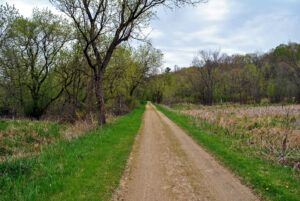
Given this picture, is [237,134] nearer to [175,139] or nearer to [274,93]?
[175,139]

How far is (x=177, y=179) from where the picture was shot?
16.9 ft

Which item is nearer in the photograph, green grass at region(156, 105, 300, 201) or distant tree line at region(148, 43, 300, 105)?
green grass at region(156, 105, 300, 201)

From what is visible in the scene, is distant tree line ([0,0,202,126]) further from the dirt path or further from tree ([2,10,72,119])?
the dirt path

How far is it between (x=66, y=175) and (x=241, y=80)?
6514 cm

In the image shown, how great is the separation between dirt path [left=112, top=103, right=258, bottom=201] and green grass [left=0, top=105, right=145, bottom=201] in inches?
18.5

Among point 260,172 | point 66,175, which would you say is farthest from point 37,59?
point 260,172

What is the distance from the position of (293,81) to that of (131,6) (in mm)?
55459

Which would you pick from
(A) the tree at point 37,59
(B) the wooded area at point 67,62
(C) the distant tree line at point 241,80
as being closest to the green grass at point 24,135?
(B) the wooded area at point 67,62

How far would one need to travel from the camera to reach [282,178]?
507 cm

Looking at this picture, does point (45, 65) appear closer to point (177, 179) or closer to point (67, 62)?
point (67, 62)

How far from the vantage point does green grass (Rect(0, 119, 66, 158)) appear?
35.0 ft

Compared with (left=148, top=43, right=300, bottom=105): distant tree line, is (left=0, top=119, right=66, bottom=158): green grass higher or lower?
lower

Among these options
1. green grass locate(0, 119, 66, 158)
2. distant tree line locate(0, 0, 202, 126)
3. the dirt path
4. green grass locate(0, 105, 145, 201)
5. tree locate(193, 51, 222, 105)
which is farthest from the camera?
tree locate(193, 51, 222, 105)

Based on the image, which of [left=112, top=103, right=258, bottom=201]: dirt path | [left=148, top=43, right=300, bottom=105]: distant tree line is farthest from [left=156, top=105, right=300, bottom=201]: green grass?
[left=148, top=43, right=300, bottom=105]: distant tree line
